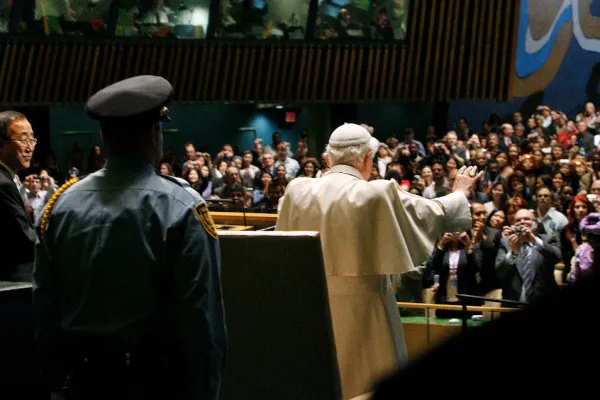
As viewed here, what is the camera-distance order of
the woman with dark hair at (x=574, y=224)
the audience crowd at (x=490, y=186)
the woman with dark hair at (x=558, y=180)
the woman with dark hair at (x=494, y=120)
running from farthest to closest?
1. the woman with dark hair at (x=494, y=120)
2. the woman with dark hair at (x=558, y=180)
3. the woman with dark hair at (x=574, y=224)
4. the audience crowd at (x=490, y=186)

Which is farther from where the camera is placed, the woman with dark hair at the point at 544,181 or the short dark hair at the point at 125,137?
the woman with dark hair at the point at 544,181

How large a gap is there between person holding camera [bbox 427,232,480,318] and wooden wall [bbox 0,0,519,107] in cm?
483

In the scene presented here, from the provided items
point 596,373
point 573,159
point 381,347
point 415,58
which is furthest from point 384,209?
point 415,58

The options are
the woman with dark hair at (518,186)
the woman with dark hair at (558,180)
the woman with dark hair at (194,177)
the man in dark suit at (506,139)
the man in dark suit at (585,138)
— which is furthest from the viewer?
the man in dark suit at (506,139)

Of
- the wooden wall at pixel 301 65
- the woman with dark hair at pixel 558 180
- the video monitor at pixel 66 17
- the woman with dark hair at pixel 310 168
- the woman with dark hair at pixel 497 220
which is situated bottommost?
the woman with dark hair at pixel 497 220

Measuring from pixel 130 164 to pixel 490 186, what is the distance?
7836 mm

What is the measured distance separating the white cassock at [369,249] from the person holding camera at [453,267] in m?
Result: 2.46

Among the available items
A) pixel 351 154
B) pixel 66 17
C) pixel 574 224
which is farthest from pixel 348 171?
pixel 66 17

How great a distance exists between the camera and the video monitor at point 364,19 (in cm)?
1119

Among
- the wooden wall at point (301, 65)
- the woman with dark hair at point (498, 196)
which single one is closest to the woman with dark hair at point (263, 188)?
the wooden wall at point (301, 65)

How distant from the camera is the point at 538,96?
16266 millimetres

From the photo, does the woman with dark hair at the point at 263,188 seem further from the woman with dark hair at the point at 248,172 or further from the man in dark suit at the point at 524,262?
the man in dark suit at the point at 524,262

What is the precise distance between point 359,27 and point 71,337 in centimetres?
949

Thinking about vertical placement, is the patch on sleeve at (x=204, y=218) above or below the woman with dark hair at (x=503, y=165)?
above
